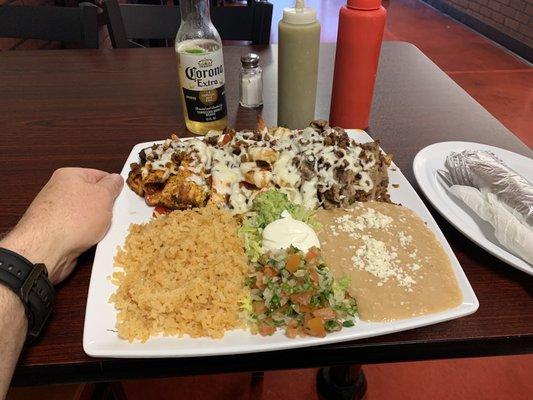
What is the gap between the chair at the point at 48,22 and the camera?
6.46 ft

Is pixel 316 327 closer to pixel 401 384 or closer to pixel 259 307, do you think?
pixel 259 307

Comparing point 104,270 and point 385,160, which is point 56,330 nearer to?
point 104,270

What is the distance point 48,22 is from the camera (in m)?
1.99

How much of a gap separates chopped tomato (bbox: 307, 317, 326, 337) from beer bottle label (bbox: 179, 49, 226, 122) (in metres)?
0.81

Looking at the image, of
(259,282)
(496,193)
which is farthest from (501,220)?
(259,282)

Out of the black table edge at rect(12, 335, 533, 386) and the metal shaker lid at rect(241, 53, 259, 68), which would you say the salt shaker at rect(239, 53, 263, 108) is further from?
the black table edge at rect(12, 335, 533, 386)

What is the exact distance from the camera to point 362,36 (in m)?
1.33

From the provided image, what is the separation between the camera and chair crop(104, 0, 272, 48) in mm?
1985

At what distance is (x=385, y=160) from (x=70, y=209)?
2.76ft

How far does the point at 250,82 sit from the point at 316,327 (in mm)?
1010

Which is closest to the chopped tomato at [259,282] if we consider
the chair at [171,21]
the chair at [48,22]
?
the chair at [171,21]

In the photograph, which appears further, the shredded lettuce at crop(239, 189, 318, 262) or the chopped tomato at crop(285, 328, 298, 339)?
the shredded lettuce at crop(239, 189, 318, 262)

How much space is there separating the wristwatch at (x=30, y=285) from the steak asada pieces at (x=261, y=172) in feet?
1.20

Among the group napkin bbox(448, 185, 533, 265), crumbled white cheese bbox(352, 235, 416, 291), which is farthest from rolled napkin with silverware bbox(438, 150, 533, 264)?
crumbled white cheese bbox(352, 235, 416, 291)
